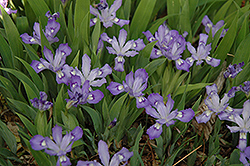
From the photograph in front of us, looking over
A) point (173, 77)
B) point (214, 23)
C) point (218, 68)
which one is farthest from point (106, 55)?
point (214, 23)

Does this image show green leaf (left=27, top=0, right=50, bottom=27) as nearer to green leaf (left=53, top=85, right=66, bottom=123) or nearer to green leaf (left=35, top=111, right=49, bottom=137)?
green leaf (left=53, top=85, right=66, bottom=123)

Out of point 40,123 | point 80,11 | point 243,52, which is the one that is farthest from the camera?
point 243,52

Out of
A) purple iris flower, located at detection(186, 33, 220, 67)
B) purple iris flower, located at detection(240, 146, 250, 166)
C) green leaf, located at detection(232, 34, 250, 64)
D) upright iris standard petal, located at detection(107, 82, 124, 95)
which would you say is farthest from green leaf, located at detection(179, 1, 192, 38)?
purple iris flower, located at detection(240, 146, 250, 166)

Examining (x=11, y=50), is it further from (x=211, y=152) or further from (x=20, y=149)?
(x=211, y=152)

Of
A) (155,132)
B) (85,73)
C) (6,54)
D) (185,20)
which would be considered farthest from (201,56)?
(6,54)

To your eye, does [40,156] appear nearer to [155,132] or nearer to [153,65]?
[155,132]

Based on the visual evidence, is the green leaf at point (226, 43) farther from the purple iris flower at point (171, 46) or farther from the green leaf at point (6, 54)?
the green leaf at point (6, 54)
